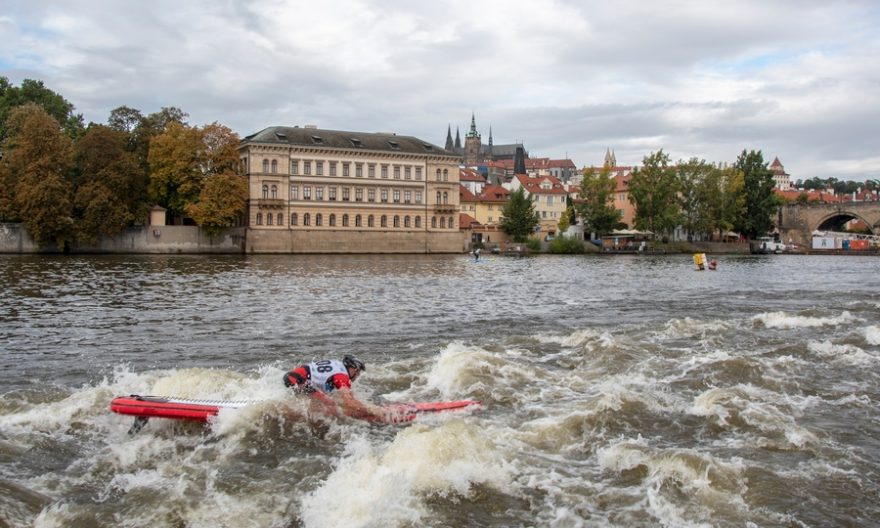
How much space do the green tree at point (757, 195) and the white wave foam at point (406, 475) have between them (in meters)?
108

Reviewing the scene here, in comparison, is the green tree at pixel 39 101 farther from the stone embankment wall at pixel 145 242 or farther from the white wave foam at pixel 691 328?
the white wave foam at pixel 691 328

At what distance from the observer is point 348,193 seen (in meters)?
93.1

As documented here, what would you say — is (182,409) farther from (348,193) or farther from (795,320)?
(348,193)

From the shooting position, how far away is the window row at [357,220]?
8700cm

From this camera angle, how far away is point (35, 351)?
61.2 feet

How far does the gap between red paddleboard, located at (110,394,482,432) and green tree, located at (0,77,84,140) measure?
76454 mm

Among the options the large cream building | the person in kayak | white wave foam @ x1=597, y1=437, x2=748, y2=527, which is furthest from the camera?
the large cream building

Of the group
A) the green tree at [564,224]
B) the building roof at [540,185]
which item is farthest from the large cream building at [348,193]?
the building roof at [540,185]

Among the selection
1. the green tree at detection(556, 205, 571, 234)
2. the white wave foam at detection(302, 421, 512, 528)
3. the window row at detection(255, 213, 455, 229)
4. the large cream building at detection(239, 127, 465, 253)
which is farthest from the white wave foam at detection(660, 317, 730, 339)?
the green tree at detection(556, 205, 571, 234)

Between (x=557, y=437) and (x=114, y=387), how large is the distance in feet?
27.6

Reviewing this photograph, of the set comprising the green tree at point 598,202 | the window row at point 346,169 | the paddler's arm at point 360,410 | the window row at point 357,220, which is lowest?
the paddler's arm at point 360,410

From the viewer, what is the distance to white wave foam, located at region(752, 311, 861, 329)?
81.3ft

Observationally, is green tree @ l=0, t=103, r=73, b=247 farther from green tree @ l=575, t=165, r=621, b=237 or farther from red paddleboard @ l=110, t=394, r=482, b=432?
green tree @ l=575, t=165, r=621, b=237

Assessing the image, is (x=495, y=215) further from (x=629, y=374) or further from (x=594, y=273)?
(x=629, y=374)
